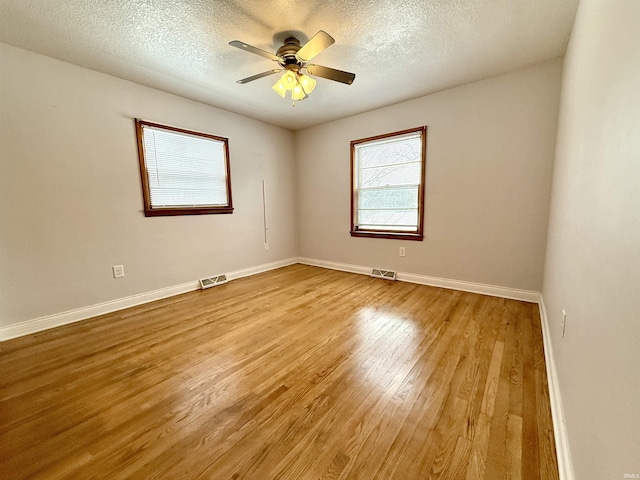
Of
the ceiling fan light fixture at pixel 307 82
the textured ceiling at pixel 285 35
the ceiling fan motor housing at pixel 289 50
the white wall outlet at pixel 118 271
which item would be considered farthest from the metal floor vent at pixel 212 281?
the ceiling fan motor housing at pixel 289 50

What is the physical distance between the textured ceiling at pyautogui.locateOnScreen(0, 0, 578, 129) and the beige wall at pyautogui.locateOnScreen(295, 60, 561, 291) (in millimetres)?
285

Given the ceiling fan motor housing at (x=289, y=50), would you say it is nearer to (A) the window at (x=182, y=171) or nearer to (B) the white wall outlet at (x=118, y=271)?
(A) the window at (x=182, y=171)

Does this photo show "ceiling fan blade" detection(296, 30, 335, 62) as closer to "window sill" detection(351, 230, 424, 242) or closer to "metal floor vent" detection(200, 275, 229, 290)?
"window sill" detection(351, 230, 424, 242)

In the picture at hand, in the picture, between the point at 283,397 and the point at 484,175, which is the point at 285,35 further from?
the point at 283,397

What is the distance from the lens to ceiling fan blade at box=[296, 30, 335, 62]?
5.72 feet

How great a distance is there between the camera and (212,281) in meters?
3.65

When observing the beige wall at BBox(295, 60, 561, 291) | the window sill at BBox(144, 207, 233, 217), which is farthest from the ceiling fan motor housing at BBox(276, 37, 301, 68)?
the window sill at BBox(144, 207, 233, 217)

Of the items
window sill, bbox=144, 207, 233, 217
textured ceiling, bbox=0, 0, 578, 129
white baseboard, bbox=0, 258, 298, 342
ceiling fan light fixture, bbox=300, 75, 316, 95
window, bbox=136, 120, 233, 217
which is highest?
textured ceiling, bbox=0, 0, 578, 129

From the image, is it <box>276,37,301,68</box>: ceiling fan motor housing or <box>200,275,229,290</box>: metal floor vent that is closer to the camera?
<box>276,37,301,68</box>: ceiling fan motor housing

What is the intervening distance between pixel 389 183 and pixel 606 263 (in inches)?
122

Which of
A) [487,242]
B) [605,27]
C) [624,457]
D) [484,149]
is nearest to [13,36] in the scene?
[605,27]

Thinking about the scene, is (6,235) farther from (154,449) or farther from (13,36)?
(154,449)

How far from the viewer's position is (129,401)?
4.86 feet

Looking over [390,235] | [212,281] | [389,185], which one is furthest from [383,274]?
[212,281]
